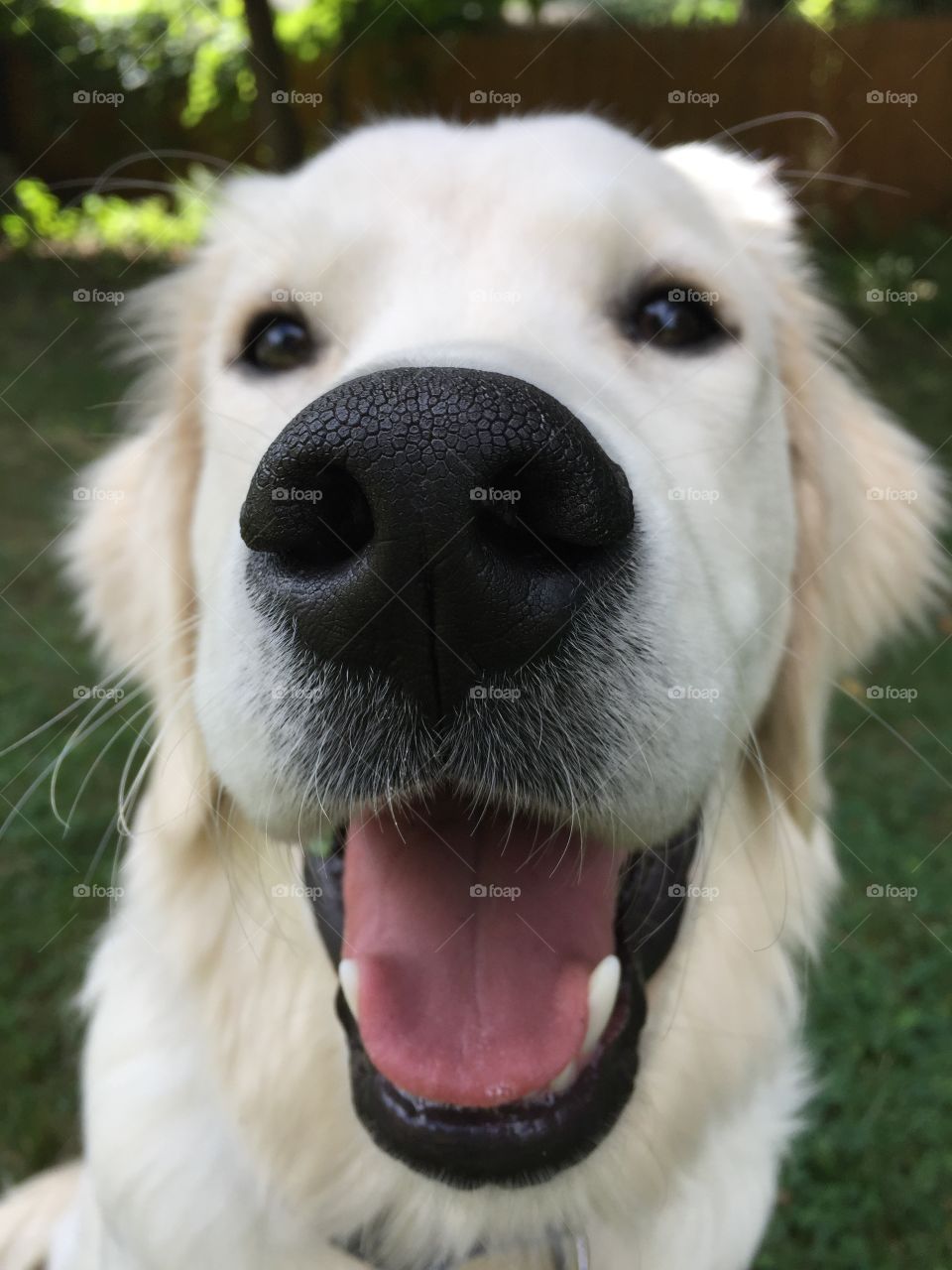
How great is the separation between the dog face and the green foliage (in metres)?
5.20

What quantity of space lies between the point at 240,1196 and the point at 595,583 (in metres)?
1.42

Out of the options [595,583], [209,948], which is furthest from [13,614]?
[595,583]

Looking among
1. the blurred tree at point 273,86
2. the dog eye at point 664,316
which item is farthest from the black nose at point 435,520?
the blurred tree at point 273,86

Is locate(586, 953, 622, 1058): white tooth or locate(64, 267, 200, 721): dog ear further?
locate(64, 267, 200, 721): dog ear

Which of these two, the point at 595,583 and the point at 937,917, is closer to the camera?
the point at 595,583

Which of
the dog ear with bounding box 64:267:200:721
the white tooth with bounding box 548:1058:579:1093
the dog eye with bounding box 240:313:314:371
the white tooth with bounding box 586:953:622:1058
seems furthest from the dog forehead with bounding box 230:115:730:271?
the white tooth with bounding box 548:1058:579:1093

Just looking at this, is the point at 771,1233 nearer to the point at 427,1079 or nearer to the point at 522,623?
the point at 427,1079

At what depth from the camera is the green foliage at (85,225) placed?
312 inches

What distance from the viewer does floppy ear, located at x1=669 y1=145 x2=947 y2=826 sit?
212 centimetres

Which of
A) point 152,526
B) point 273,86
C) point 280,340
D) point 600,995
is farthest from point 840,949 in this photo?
point 273,86

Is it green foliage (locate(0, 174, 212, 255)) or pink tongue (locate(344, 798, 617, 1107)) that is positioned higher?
pink tongue (locate(344, 798, 617, 1107))

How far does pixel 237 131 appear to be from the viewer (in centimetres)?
873

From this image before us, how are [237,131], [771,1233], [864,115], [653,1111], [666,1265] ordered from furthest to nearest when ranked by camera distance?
[864,115]
[237,131]
[771,1233]
[666,1265]
[653,1111]

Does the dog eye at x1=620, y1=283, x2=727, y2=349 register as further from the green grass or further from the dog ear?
the green grass
